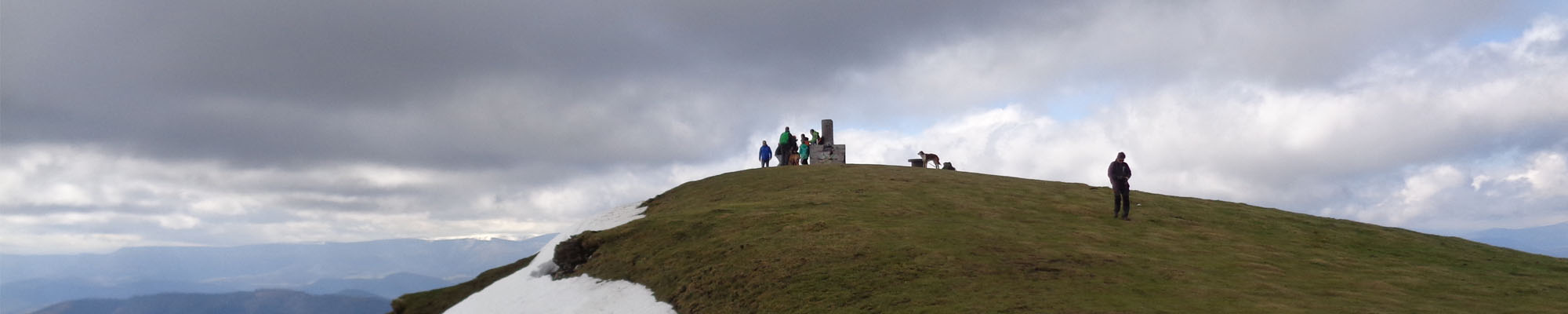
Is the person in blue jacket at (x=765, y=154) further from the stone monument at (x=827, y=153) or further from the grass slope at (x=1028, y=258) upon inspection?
the grass slope at (x=1028, y=258)

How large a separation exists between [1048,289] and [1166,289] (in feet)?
10.7

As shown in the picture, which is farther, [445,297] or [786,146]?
[786,146]

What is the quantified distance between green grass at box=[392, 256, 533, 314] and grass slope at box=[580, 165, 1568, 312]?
7.24 m

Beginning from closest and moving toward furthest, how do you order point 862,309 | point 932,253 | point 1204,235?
point 862,309
point 932,253
point 1204,235

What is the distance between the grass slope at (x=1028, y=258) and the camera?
68.8 feet

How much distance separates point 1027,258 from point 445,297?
28.4m

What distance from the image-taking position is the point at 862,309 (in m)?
20.6

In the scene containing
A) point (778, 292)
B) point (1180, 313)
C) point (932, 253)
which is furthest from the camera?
point (932, 253)

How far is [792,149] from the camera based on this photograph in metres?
58.3

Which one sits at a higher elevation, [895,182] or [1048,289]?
[895,182]

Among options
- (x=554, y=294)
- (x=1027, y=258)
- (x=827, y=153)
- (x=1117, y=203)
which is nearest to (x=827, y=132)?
(x=827, y=153)

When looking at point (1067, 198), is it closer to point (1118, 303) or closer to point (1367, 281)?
point (1367, 281)

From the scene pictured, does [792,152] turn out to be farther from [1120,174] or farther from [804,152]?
[1120,174]

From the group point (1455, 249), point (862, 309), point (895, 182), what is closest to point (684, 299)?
point (862, 309)
